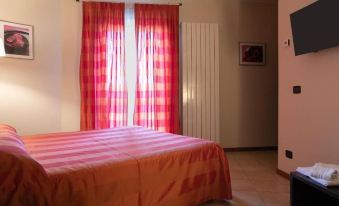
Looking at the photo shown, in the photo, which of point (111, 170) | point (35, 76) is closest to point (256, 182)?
point (111, 170)

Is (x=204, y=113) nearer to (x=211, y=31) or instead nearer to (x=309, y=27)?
(x=211, y=31)

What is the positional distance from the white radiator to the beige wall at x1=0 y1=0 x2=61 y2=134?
187 cm

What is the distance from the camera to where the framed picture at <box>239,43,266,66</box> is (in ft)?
14.6

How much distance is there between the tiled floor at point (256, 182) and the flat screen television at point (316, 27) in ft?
4.56

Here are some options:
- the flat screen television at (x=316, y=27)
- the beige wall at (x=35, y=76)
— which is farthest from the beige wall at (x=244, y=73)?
the beige wall at (x=35, y=76)

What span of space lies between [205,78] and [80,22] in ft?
6.75

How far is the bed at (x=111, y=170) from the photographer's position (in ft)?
4.05

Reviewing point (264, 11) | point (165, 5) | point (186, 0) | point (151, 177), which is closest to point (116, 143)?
point (151, 177)

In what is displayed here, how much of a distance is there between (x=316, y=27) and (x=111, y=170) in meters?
2.10

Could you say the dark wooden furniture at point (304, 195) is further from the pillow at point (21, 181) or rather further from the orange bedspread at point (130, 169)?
the pillow at point (21, 181)

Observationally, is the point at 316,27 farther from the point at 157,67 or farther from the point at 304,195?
the point at 157,67

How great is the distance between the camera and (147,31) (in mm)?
3986

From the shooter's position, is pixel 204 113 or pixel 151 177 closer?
pixel 151 177

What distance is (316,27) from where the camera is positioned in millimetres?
2312
